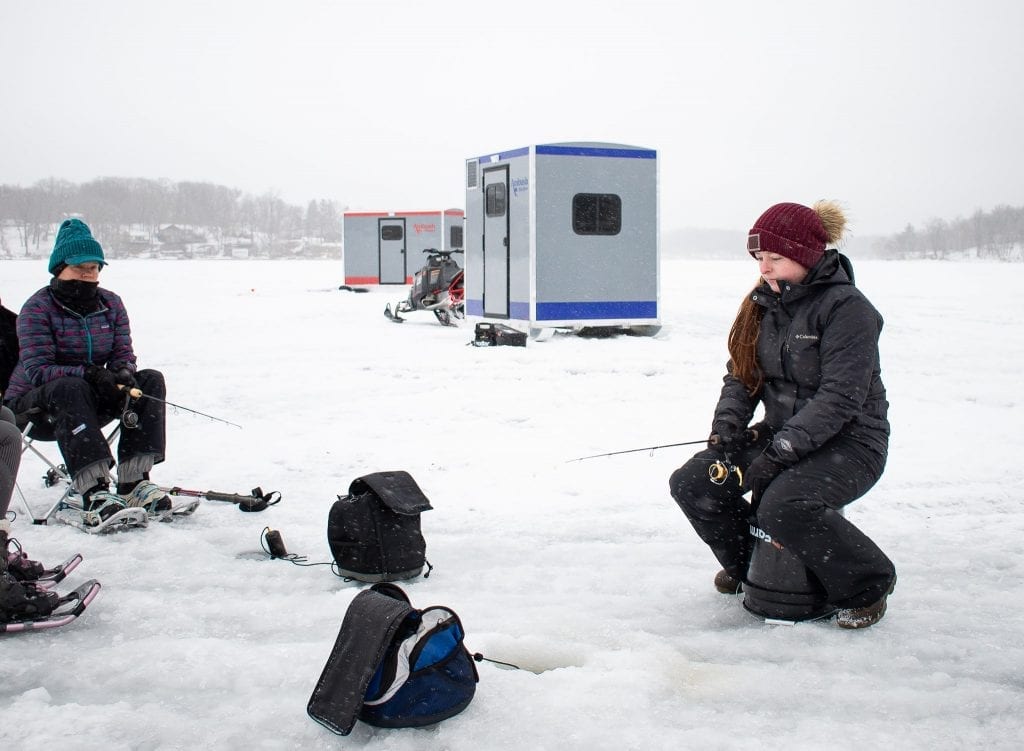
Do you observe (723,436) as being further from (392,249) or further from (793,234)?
(392,249)

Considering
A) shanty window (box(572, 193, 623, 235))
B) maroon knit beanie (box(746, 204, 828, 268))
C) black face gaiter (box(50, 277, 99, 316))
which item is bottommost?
black face gaiter (box(50, 277, 99, 316))

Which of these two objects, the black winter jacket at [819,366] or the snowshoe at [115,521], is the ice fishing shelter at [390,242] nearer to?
the snowshoe at [115,521]

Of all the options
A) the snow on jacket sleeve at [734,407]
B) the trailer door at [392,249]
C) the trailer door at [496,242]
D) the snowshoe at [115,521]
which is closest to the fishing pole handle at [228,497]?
the snowshoe at [115,521]

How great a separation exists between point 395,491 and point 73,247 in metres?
1.95

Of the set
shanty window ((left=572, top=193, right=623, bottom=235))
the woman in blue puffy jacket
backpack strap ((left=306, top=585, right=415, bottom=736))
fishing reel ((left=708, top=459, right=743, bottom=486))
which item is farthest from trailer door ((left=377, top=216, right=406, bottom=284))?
backpack strap ((left=306, top=585, right=415, bottom=736))

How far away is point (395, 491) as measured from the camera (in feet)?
11.7

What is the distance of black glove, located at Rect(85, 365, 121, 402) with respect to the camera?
165 inches

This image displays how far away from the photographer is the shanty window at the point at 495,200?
11.8m

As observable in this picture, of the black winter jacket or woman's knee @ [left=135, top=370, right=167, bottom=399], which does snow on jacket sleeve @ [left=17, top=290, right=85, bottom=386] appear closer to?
woman's knee @ [left=135, top=370, right=167, bottom=399]

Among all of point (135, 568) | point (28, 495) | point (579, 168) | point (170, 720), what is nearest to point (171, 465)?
point (28, 495)

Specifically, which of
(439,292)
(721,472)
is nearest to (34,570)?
(721,472)

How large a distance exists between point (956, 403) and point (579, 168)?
209 inches

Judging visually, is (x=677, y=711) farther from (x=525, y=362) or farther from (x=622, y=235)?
(x=622, y=235)

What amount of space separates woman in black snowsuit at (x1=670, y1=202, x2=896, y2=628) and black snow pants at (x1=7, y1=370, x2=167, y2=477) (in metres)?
2.47
